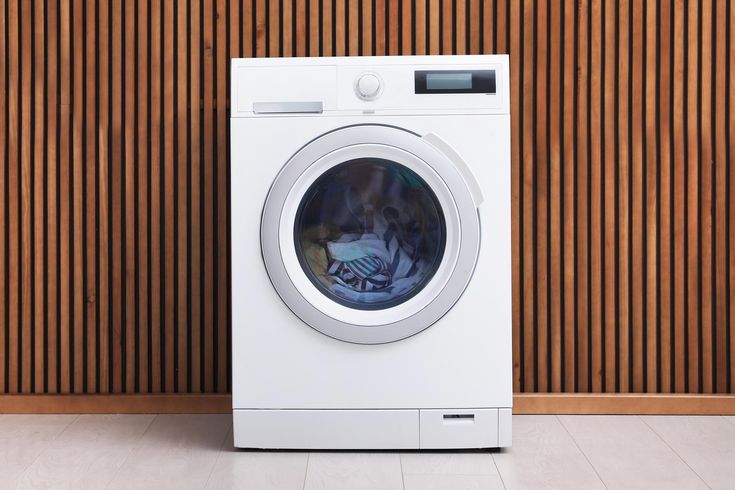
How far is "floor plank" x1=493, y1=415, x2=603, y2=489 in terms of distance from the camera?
5.24 ft

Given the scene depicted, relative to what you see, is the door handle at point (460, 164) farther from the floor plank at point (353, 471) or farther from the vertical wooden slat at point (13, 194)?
the vertical wooden slat at point (13, 194)

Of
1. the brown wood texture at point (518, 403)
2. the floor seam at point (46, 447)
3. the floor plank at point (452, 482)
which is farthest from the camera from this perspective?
the brown wood texture at point (518, 403)

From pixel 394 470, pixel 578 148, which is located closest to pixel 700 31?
pixel 578 148

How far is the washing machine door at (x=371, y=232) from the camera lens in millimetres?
1725

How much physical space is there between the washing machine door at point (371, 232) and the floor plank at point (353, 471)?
29 centimetres

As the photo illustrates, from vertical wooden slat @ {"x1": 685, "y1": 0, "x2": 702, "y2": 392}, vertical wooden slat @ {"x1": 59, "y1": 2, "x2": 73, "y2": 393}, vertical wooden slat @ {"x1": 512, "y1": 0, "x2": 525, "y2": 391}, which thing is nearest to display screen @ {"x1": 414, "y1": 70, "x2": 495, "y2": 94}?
vertical wooden slat @ {"x1": 512, "y1": 0, "x2": 525, "y2": 391}

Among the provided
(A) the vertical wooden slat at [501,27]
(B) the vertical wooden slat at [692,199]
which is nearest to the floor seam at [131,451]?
(A) the vertical wooden slat at [501,27]

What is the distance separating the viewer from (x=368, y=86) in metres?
1.75

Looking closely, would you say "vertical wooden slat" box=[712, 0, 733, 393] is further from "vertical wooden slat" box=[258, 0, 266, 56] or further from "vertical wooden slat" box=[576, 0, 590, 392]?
"vertical wooden slat" box=[258, 0, 266, 56]

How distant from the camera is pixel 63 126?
219 centimetres

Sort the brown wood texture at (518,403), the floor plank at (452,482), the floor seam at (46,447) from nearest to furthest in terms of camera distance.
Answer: the floor plank at (452,482) → the floor seam at (46,447) → the brown wood texture at (518,403)

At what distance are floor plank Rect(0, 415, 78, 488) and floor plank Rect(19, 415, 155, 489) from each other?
2cm

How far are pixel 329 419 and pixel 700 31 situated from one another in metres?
1.59

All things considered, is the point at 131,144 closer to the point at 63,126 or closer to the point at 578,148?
the point at 63,126
